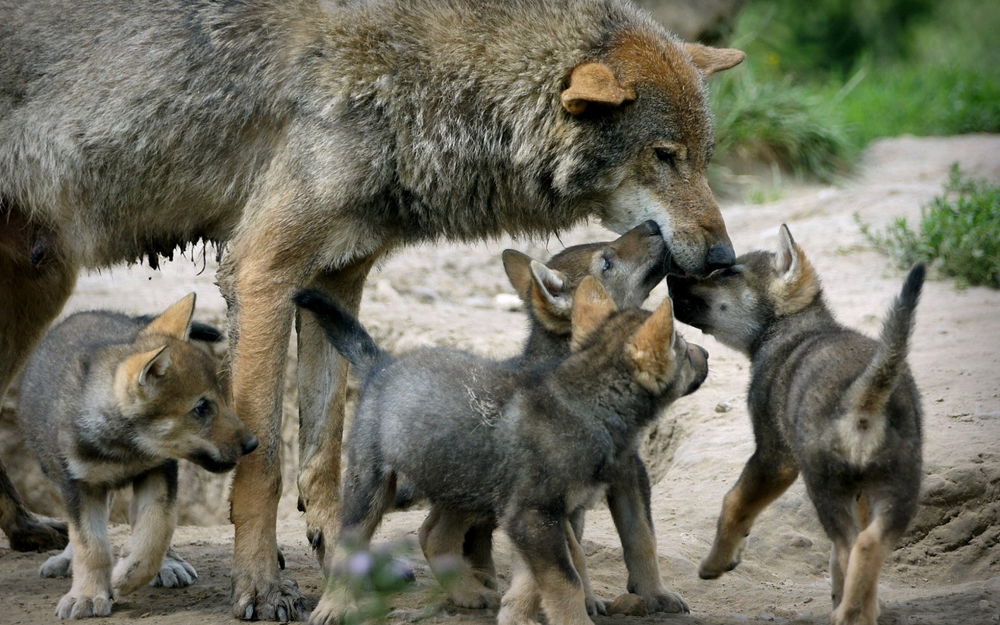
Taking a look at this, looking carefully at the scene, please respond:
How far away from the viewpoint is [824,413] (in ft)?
13.8

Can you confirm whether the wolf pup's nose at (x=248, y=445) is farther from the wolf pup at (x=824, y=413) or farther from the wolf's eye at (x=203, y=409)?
the wolf pup at (x=824, y=413)

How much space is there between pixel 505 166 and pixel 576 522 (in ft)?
5.53

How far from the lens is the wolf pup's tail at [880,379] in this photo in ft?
13.1

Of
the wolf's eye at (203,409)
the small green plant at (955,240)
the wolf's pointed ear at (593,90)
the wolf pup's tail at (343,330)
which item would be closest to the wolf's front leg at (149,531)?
the wolf's eye at (203,409)

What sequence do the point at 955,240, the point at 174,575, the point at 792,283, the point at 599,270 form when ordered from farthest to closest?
the point at 955,240 < the point at 174,575 < the point at 599,270 < the point at 792,283

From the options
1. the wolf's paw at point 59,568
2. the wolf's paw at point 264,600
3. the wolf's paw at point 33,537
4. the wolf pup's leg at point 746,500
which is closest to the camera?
the wolf pup's leg at point 746,500

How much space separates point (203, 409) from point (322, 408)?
42.3 inches

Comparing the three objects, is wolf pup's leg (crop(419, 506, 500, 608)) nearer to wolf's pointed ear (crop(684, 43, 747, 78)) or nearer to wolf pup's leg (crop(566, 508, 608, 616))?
wolf pup's leg (crop(566, 508, 608, 616))

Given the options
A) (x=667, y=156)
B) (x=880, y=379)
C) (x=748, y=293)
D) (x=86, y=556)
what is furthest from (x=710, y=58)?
(x=86, y=556)

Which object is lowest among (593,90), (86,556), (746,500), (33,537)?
(33,537)

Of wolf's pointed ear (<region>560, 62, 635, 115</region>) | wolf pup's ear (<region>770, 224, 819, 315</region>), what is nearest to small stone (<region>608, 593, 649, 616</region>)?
wolf pup's ear (<region>770, 224, 819, 315</region>)

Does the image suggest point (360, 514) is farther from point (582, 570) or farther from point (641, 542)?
point (641, 542)

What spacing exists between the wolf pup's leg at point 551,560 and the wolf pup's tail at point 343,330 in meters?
1.06

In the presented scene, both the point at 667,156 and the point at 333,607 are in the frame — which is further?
the point at 667,156
